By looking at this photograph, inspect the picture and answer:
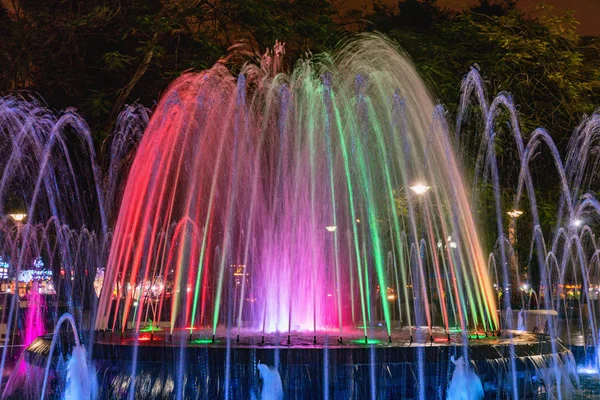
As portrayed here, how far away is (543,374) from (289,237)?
756 cm

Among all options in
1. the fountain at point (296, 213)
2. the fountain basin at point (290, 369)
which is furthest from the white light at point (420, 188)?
the fountain basin at point (290, 369)

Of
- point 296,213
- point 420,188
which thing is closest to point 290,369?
point 296,213

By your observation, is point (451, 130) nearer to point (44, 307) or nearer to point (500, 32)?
point (500, 32)

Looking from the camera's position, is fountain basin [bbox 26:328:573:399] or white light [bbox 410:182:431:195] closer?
fountain basin [bbox 26:328:573:399]

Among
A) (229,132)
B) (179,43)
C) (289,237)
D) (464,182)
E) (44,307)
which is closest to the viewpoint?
(289,237)

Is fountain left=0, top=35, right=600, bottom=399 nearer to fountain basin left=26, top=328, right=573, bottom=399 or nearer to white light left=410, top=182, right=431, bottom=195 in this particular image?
fountain basin left=26, top=328, right=573, bottom=399

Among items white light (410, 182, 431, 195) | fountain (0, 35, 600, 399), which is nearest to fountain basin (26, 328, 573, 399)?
fountain (0, 35, 600, 399)

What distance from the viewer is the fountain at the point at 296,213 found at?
10750mm

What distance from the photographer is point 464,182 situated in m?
21.3

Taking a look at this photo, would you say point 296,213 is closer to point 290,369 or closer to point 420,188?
point 420,188

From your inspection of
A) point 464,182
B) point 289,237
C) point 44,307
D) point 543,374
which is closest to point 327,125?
point 289,237

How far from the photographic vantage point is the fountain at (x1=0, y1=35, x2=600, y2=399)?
10.8 meters

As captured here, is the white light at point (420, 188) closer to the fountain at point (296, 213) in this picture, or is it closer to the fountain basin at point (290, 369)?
the fountain at point (296, 213)

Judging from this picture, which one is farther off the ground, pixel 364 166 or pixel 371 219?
pixel 364 166
